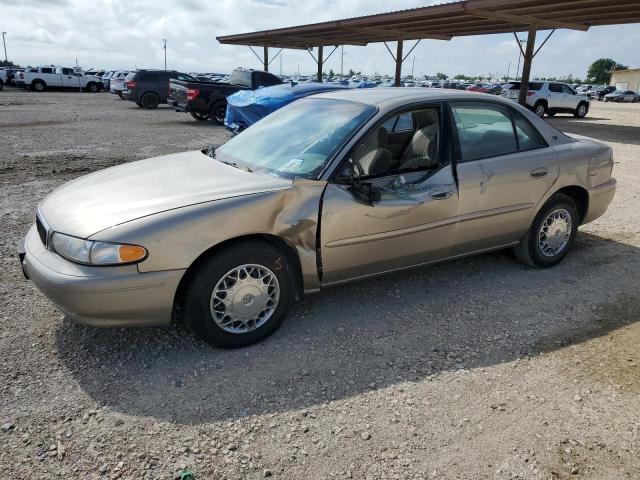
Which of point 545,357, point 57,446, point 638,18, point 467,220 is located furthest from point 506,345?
point 638,18

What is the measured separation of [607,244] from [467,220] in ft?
7.75

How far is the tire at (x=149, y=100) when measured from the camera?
22.4 meters

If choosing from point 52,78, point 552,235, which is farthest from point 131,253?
point 52,78

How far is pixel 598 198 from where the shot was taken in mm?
4832

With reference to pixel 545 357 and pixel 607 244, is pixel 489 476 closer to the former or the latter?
pixel 545 357

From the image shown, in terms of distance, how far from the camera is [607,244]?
5371mm

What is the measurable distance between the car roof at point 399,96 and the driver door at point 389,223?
1.20 ft

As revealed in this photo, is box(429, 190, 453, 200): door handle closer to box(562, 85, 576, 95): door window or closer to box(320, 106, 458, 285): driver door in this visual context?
box(320, 106, 458, 285): driver door

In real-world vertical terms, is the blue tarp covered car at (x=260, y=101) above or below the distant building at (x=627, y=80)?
below

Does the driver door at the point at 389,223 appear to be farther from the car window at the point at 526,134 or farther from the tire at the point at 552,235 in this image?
the tire at the point at 552,235

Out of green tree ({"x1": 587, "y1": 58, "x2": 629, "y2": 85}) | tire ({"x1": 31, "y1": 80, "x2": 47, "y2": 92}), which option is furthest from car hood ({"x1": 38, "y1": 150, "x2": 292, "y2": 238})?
green tree ({"x1": 587, "y1": 58, "x2": 629, "y2": 85})

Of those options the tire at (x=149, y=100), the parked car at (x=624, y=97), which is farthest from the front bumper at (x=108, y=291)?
the parked car at (x=624, y=97)

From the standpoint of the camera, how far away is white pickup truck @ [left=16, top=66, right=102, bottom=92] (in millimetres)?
33562

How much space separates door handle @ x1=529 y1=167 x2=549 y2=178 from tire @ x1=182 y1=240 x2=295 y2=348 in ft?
7.57
